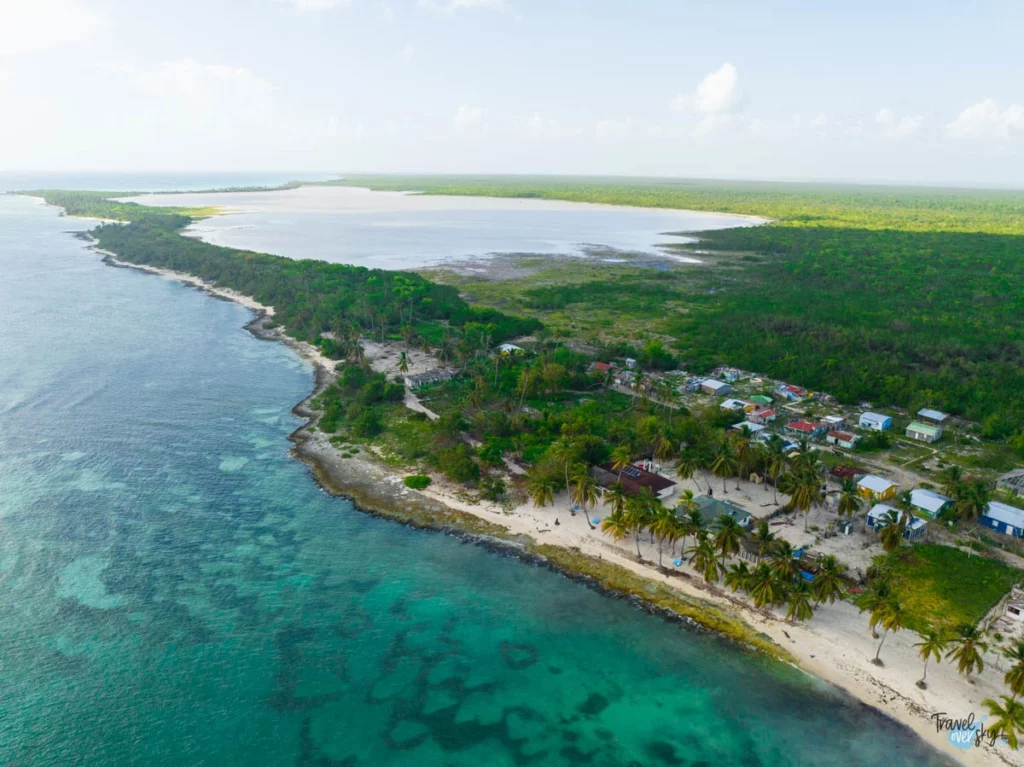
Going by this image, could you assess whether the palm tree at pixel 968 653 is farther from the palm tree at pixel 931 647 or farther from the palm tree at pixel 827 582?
the palm tree at pixel 827 582

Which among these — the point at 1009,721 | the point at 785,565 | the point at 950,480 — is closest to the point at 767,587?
the point at 785,565

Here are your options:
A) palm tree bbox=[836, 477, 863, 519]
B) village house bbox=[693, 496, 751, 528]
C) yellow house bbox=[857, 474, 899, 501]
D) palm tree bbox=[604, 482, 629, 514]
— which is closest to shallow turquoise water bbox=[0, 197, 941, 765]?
palm tree bbox=[604, 482, 629, 514]

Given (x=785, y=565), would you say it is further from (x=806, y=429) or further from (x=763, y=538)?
(x=806, y=429)

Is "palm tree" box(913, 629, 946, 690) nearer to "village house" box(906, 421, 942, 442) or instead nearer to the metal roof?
the metal roof

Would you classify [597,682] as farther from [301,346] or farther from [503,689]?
[301,346]

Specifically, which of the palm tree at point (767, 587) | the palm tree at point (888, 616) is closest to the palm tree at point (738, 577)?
the palm tree at point (767, 587)
